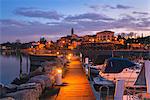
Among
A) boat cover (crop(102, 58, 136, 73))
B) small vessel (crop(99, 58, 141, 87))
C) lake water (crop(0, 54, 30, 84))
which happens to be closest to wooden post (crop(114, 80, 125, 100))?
small vessel (crop(99, 58, 141, 87))

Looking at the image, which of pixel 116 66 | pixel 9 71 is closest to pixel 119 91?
pixel 116 66

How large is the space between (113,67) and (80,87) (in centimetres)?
576

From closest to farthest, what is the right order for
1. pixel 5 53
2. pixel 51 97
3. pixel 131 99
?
pixel 131 99
pixel 51 97
pixel 5 53

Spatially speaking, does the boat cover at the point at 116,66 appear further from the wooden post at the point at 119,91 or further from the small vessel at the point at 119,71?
the wooden post at the point at 119,91

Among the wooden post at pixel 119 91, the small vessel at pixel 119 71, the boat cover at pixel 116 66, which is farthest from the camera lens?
the boat cover at pixel 116 66

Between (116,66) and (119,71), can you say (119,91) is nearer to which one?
(119,71)

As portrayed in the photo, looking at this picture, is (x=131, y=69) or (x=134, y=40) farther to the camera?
(x=134, y=40)

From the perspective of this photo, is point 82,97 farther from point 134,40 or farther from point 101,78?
point 134,40

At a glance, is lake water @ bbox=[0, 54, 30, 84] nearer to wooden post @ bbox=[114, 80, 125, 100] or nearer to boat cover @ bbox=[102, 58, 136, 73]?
boat cover @ bbox=[102, 58, 136, 73]

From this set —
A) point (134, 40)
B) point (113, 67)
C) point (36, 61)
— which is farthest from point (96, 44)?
point (113, 67)

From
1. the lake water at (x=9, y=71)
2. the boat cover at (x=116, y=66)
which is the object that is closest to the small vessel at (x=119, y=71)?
the boat cover at (x=116, y=66)

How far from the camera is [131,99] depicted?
30.1 ft

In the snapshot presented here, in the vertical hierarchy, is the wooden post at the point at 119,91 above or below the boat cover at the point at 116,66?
above

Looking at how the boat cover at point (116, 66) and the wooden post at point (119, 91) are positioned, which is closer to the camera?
the wooden post at point (119, 91)
